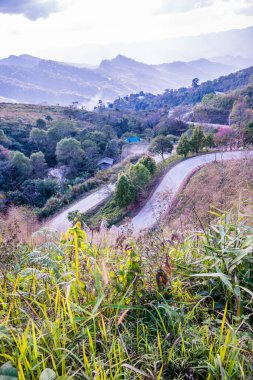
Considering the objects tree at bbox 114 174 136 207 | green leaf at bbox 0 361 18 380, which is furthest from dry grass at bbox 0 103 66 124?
green leaf at bbox 0 361 18 380

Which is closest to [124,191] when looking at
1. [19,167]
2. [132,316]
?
[19,167]

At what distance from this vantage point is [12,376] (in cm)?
97

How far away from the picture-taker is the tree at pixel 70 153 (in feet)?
95.9

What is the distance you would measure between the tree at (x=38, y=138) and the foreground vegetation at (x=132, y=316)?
3347cm

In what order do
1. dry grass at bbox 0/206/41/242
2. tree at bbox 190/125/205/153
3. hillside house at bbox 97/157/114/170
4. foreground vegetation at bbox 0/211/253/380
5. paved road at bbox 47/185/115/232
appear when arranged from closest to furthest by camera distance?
foreground vegetation at bbox 0/211/253/380 → dry grass at bbox 0/206/41/242 → paved road at bbox 47/185/115/232 → tree at bbox 190/125/205/153 → hillside house at bbox 97/157/114/170

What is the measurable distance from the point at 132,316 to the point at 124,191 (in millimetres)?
15294

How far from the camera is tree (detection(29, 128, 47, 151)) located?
33.4 m

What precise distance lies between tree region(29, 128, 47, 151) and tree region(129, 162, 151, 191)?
18660 millimetres

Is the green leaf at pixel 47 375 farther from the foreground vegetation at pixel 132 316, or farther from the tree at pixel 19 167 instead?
the tree at pixel 19 167

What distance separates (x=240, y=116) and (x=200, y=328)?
38386 millimetres

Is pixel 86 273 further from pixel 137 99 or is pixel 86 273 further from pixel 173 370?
pixel 137 99

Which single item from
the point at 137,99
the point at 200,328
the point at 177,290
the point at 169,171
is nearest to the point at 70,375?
the point at 200,328

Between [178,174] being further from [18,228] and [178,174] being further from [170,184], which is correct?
[18,228]

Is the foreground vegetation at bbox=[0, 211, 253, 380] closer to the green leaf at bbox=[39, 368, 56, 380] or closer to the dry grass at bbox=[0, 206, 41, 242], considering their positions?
the green leaf at bbox=[39, 368, 56, 380]
